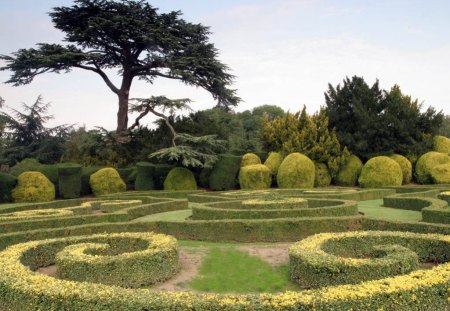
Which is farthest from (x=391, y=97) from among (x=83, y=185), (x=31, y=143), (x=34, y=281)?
(x=31, y=143)

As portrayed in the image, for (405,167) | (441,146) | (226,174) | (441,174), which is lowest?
(441,174)

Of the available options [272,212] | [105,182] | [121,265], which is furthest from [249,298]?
[105,182]

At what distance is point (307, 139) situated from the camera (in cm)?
3325

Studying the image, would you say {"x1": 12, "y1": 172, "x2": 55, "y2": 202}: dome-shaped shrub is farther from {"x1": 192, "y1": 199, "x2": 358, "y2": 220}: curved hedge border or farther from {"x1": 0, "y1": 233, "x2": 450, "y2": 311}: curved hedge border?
{"x1": 0, "y1": 233, "x2": 450, "y2": 311}: curved hedge border

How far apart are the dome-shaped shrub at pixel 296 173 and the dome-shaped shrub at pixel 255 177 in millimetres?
861

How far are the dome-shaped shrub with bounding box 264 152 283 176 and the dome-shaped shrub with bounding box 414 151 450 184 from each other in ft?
32.6

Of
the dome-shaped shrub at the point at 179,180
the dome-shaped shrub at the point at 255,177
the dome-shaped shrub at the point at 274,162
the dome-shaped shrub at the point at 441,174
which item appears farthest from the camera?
the dome-shaped shrub at the point at 179,180

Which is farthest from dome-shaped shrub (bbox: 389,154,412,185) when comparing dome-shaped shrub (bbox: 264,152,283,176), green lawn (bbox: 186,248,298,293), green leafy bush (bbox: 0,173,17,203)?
green leafy bush (bbox: 0,173,17,203)

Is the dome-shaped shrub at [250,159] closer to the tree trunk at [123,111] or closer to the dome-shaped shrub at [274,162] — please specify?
the dome-shaped shrub at [274,162]

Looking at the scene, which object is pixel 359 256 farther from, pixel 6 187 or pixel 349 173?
pixel 6 187

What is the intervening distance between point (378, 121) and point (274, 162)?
8852 mm

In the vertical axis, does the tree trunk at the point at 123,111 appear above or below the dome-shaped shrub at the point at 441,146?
above

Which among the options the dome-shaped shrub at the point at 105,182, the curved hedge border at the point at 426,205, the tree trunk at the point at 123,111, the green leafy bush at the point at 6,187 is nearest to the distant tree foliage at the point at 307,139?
the curved hedge border at the point at 426,205

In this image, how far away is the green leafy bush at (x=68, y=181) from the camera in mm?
30859
